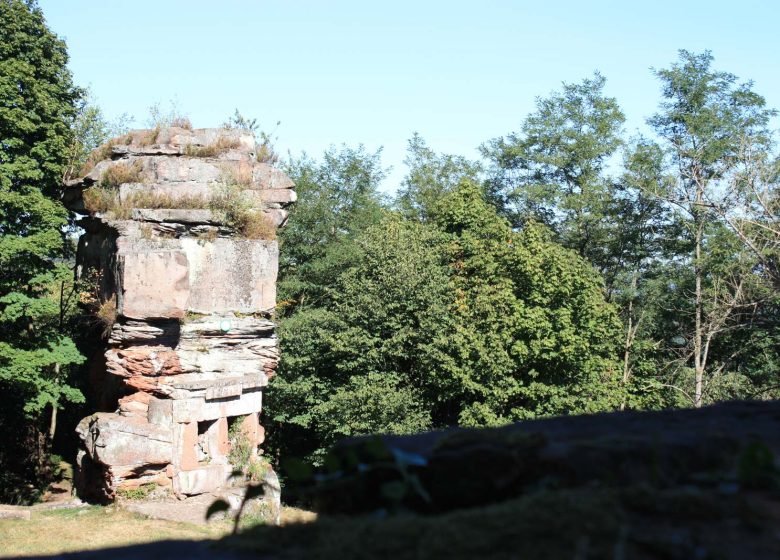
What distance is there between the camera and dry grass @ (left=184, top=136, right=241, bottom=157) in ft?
59.8

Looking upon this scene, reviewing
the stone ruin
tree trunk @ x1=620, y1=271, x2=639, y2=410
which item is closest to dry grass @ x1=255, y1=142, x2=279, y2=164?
the stone ruin

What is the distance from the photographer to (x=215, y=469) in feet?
56.1

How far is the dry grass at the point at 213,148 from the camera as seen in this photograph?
59.8ft

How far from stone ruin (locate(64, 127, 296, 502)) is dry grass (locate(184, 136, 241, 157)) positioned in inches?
1.2

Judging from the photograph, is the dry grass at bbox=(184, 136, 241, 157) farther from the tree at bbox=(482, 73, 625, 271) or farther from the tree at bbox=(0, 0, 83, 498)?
the tree at bbox=(482, 73, 625, 271)

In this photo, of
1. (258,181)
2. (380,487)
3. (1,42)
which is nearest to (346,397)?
(258,181)

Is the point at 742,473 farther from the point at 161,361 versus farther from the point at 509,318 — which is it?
the point at 509,318

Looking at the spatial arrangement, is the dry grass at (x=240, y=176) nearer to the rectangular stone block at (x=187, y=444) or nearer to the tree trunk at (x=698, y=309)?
the rectangular stone block at (x=187, y=444)

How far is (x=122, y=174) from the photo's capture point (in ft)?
58.6

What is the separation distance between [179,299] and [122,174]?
365 centimetres

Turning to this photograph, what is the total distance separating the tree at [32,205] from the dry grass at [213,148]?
10.6ft

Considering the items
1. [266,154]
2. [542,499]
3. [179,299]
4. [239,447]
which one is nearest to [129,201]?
[179,299]

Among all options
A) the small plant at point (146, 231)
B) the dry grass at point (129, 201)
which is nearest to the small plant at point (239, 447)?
the small plant at point (146, 231)

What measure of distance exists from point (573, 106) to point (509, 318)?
1153 centimetres
